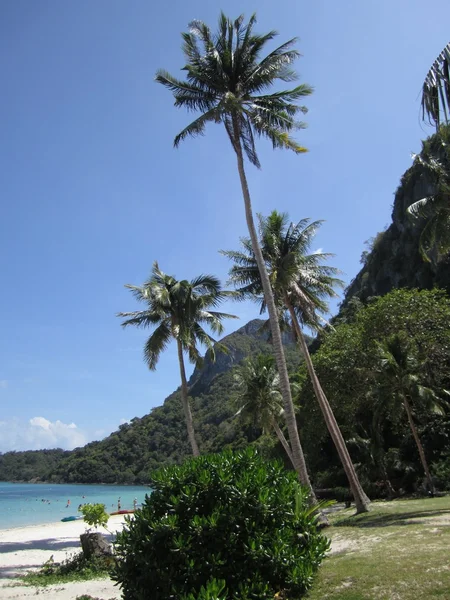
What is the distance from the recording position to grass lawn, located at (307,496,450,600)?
18.8 feet

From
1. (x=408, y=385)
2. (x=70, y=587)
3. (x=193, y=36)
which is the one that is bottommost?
(x=70, y=587)

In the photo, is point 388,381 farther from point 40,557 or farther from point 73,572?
point 40,557

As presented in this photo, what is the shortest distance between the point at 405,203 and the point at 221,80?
48663mm

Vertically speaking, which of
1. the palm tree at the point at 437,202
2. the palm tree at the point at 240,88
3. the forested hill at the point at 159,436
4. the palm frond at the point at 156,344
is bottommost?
the forested hill at the point at 159,436

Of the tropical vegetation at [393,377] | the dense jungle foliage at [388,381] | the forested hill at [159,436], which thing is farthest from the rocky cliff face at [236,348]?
the tropical vegetation at [393,377]

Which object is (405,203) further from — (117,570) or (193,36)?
(117,570)

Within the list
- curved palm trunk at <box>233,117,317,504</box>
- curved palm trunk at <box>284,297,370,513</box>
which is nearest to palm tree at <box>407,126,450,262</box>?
curved palm trunk at <box>233,117,317,504</box>

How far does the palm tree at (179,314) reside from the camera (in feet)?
68.5

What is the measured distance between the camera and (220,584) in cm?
516

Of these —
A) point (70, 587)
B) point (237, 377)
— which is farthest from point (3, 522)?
point (70, 587)

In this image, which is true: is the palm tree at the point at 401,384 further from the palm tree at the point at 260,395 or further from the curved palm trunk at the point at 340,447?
the palm tree at the point at 260,395

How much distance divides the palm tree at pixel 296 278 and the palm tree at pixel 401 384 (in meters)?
4.58

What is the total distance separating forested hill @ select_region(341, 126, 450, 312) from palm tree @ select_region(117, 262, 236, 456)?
29.0 meters

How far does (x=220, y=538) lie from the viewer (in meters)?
5.87
